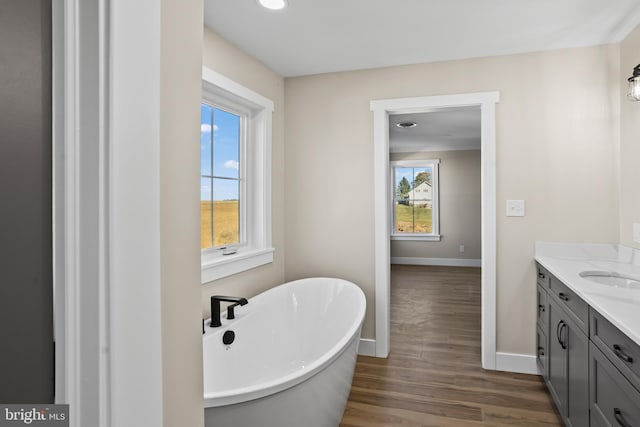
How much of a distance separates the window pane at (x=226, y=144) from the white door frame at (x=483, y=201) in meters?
1.13

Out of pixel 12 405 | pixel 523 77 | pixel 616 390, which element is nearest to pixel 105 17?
pixel 12 405

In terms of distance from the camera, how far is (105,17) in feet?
1.74

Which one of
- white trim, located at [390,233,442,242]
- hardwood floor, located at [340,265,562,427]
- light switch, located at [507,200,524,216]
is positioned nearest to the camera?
hardwood floor, located at [340,265,562,427]

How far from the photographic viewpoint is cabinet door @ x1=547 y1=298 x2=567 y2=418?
207 cm

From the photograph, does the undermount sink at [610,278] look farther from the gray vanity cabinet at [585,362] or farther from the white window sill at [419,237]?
the white window sill at [419,237]

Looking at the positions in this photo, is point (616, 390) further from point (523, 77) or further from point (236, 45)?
point (236, 45)

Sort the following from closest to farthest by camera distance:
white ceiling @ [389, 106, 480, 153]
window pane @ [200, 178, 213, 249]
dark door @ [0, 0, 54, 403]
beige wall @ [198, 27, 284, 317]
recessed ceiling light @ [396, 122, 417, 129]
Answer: dark door @ [0, 0, 54, 403]
beige wall @ [198, 27, 284, 317]
window pane @ [200, 178, 213, 249]
white ceiling @ [389, 106, 480, 153]
recessed ceiling light @ [396, 122, 417, 129]

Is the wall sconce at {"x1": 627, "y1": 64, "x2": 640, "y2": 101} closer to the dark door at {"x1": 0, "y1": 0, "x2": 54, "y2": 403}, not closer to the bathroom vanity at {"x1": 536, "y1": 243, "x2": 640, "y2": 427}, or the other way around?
the bathroom vanity at {"x1": 536, "y1": 243, "x2": 640, "y2": 427}

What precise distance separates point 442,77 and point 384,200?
1.08 meters

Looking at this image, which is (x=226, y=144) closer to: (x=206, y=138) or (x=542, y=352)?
(x=206, y=138)

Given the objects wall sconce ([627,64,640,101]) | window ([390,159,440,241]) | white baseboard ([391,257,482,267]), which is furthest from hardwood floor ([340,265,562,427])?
window ([390,159,440,241])

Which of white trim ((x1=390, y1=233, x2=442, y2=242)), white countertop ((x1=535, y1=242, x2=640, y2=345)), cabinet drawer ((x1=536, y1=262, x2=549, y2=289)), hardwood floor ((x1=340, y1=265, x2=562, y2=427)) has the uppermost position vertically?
white countertop ((x1=535, y1=242, x2=640, y2=345))

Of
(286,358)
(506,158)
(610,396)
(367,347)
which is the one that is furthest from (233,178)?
(610,396)

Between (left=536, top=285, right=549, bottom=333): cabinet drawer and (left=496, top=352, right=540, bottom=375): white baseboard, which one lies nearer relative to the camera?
(left=536, top=285, right=549, bottom=333): cabinet drawer
